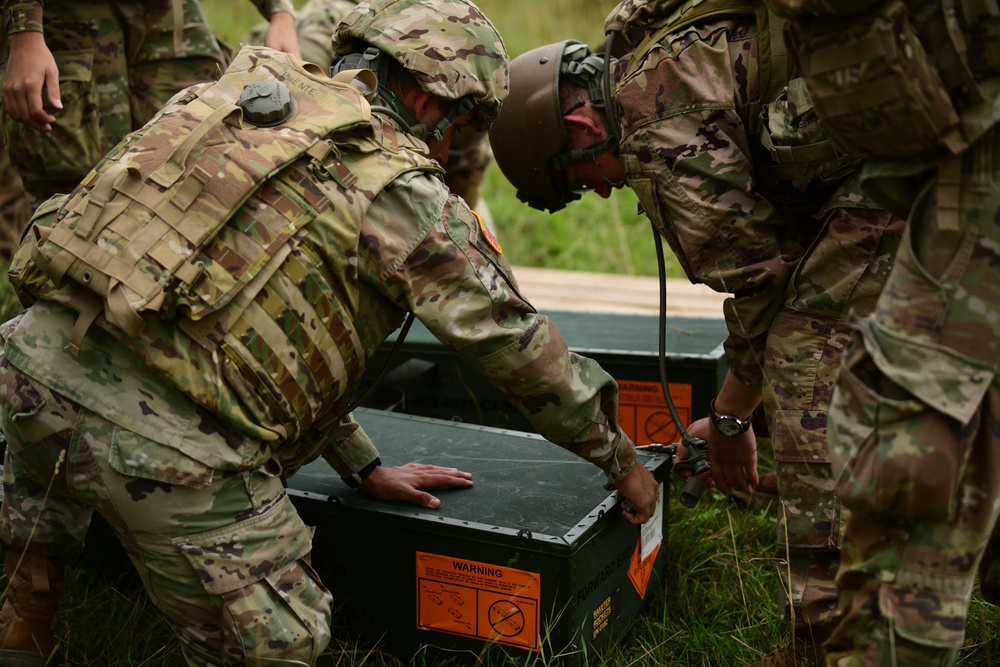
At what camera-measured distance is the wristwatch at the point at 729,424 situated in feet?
9.43

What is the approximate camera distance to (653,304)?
480cm

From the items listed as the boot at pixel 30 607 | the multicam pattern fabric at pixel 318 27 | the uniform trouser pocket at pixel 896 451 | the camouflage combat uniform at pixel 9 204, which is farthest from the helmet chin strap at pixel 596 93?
the camouflage combat uniform at pixel 9 204

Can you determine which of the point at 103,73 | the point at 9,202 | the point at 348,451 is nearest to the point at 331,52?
the point at 103,73

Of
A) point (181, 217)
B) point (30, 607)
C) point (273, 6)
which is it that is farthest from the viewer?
point (273, 6)

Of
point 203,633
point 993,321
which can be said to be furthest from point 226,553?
point 993,321

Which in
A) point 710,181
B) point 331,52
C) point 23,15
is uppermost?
point 23,15

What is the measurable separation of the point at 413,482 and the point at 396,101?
0.95 metres

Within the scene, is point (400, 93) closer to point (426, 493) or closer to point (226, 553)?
point (426, 493)

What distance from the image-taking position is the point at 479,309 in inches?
91.4

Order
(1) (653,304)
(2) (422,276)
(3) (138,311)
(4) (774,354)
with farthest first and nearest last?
1. (1) (653,304)
2. (4) (774,354)
3. (2) (422,276)
4. (3) (138,311)

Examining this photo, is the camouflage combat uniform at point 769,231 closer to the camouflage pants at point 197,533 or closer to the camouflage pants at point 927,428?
the camouflage pants at point 927,428

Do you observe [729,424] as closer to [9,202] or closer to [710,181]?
[710,181]

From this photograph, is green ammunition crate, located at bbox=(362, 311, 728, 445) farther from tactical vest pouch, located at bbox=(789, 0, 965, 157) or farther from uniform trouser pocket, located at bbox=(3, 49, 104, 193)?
tactical vest pouch, located at bbox=(789, 0, 965, 157)

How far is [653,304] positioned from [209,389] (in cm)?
294
